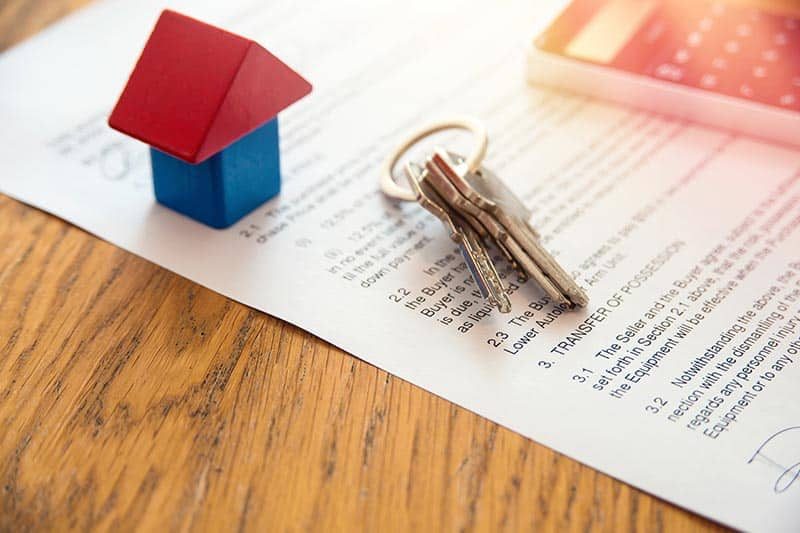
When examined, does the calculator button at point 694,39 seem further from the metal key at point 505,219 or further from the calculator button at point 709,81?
→ the metal key at point 505,219

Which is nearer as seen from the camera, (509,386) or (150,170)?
(509,386)

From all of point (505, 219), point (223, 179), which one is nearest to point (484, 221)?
point (505, 219)

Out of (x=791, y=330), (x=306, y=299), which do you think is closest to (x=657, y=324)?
(x=791, y=330)

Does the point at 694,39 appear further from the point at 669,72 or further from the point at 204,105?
the point at 204,105

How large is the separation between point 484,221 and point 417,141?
10 centimetres

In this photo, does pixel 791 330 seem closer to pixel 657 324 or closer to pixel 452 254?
pixel 657 324

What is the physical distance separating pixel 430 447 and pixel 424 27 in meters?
0.40

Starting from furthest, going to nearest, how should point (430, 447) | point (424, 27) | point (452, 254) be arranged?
point (424, 27) → point (452, 254) → point (430, 447)

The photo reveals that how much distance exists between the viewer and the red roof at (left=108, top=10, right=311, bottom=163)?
1.72 ft

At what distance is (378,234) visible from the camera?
579 mm

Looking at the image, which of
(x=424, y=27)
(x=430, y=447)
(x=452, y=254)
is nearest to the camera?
(x=430, y=447)

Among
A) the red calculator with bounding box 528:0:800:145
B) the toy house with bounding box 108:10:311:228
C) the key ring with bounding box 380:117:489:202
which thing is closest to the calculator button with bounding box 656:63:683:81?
the red calculator with bounding box 528:0:800:145

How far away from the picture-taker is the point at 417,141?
24.6 inches
